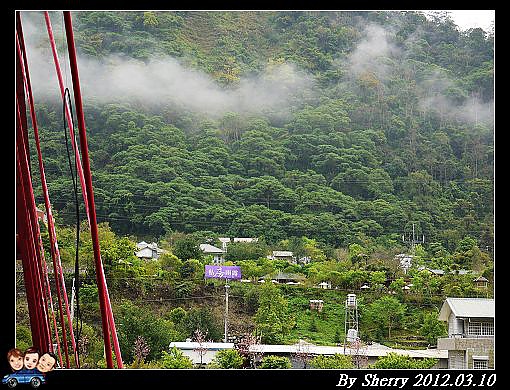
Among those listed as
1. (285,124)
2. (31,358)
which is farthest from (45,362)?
(285,124)

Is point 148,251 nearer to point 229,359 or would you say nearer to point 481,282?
point 229,359

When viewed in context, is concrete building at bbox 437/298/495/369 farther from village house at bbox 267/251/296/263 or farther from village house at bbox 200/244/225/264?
village house at bbox 200/244/225/264

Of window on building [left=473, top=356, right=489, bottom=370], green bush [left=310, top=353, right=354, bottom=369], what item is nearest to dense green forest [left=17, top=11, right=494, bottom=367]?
green bush [left=310, top=353, right=354, bottom=369]
